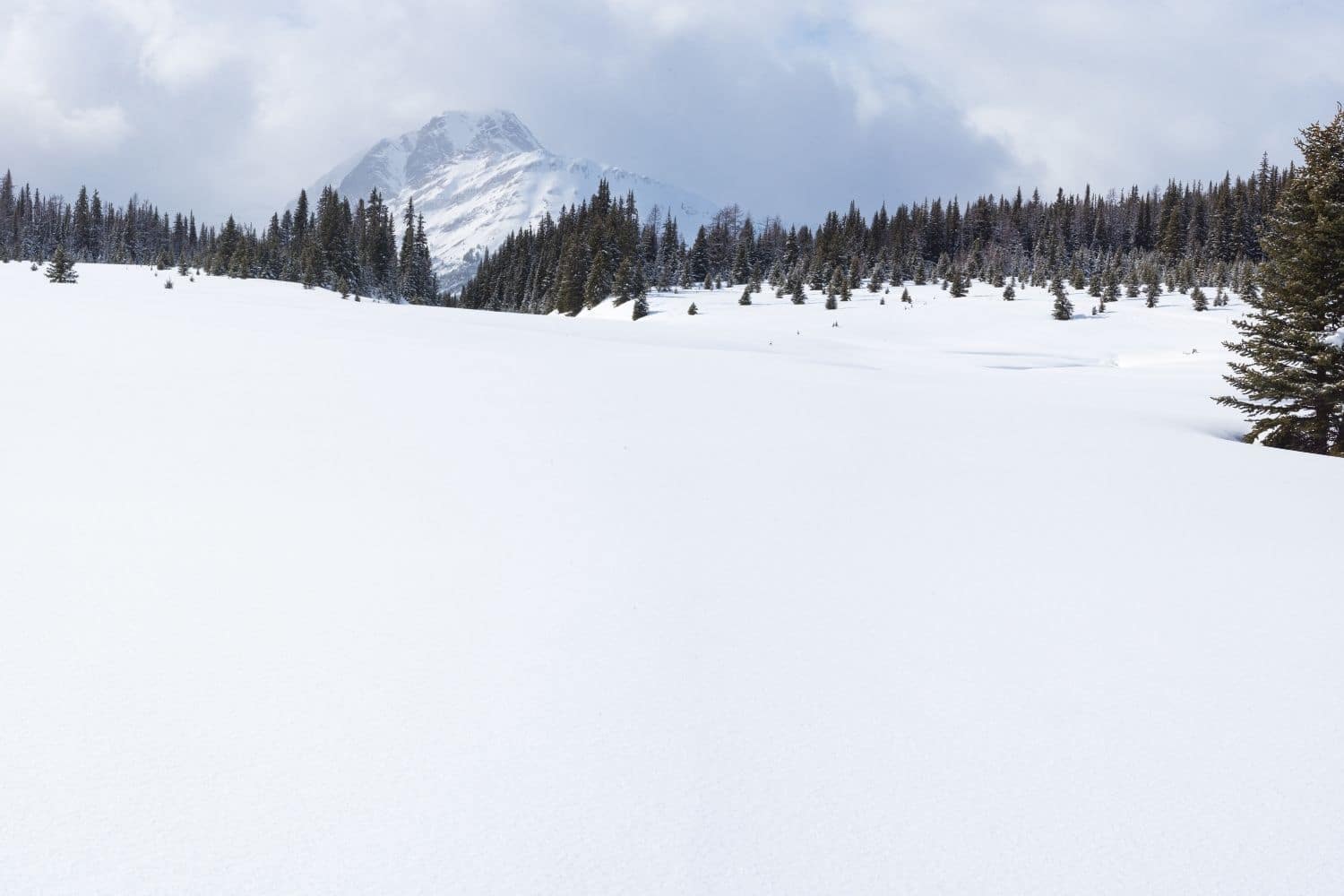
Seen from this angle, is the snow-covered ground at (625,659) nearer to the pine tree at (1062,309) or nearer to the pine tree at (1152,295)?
the pine tree at (1062,309)

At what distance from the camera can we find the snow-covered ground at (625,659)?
285 cm

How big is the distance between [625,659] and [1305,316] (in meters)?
17.5

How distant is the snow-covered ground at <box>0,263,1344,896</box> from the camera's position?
2852 mm

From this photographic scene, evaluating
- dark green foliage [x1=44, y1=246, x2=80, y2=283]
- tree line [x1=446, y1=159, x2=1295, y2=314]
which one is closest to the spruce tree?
tree line [x1=446, y1=159, x2=1295, y2=314]

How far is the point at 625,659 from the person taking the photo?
Result: 4.19 meters

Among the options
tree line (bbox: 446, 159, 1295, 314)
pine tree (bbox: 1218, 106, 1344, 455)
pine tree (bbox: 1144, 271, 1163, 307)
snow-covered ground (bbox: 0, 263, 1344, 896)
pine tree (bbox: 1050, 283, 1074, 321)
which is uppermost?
tree line (bbox: 446, 159, 1295, 314)

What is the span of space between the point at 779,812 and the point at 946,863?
25.9 inches

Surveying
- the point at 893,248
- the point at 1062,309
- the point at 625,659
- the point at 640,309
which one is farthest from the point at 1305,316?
the point at 893,248

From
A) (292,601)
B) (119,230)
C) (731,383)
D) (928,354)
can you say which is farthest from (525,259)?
(292,601)

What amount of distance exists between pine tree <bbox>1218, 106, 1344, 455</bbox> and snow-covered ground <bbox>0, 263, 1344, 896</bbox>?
672cm

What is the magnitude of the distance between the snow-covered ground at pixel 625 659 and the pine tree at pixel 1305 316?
265 inches

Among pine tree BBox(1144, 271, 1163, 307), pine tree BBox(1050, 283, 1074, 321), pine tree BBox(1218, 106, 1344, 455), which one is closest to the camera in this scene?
pine tree BBox(1218, 106, 1344, 455)

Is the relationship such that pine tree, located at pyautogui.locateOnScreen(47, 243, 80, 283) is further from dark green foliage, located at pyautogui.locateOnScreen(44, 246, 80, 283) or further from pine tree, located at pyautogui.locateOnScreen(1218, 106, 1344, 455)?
pine tree, located at pyautogui.locateOnScreen(1218, 106, 1344, 455)

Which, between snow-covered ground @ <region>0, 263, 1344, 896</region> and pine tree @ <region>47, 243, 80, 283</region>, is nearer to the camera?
snow-covered ground @ <region>0, 263, 1344, 896</region>
